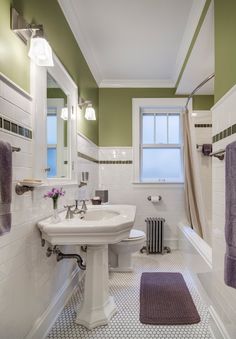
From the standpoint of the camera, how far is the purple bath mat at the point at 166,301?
1824 mm

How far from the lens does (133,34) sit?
8.28 feet

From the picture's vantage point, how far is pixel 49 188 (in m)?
1.74

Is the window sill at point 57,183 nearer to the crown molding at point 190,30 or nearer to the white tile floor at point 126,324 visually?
the white tile floor at point 126,324

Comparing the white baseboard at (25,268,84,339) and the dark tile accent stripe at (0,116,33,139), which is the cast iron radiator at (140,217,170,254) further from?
the dark tile accent stripe at (0,116,33,139)

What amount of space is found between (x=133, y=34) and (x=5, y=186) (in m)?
2.18

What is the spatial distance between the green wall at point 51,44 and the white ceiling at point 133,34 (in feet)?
0.49

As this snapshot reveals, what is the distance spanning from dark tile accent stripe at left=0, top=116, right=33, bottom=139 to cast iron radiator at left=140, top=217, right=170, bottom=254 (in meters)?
2.35

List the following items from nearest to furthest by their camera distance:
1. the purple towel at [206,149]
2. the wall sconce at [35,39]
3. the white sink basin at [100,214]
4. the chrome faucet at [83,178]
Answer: the wall sconce at [35,39] → the white sink basin at [100,214] → the chrome faucet at [83,178] → the purple towel at [206,149]

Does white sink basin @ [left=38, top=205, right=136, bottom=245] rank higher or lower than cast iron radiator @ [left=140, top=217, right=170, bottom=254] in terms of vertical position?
higher

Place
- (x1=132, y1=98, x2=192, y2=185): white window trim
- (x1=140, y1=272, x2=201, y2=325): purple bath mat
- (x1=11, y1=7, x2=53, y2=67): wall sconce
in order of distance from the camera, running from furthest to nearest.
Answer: (x1=132, y1=98, x2=192, y2=185): white window trim < (x1=140, y1=272, x2=201, y2=325): purple bath mat < (x1=11, y1=7, x2=53, y2=67): wall sconce

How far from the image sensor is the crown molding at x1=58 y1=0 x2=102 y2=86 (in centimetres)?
204

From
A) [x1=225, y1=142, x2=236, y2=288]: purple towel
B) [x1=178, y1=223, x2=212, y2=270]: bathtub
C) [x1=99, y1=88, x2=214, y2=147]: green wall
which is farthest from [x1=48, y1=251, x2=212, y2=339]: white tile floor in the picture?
[x1=99, y1=88, x2=214, y2=147]: green wall

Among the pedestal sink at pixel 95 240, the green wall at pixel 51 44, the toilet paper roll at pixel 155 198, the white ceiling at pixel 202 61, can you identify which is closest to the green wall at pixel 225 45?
the white ceiling at pixel 202 61

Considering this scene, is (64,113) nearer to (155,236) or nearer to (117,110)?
(117,110)
